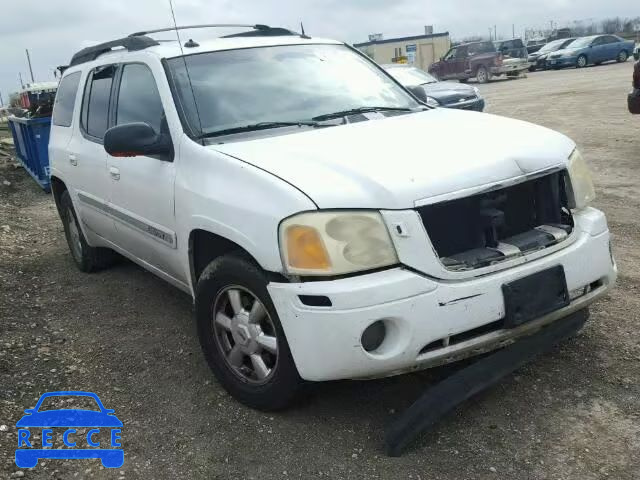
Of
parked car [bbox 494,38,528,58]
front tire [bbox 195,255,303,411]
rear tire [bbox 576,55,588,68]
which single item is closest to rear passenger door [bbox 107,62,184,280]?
front tire [bbox 195,255,303,411]

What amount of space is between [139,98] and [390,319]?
7.72 feet

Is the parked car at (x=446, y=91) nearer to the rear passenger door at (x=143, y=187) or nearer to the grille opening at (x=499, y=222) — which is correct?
the rear passenger door at (x=143, y=187)

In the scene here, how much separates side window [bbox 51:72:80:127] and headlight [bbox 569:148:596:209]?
3832mm

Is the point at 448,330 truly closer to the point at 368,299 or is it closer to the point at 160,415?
the point at 368,299

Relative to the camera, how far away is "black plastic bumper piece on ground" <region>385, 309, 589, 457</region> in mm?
2850

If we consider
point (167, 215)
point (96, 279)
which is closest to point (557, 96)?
point (96, 279)

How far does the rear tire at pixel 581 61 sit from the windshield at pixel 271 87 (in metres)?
31.0

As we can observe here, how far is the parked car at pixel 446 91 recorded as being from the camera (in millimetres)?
11516

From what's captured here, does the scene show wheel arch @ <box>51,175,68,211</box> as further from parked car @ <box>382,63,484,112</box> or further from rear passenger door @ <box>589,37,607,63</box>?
rear passenger door @ <box>589,37,607,63</box>

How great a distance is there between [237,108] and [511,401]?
2.08 m

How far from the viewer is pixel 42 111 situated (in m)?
11.2

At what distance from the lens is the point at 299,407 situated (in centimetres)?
325

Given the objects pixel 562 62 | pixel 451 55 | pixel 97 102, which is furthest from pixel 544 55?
pixel 97 102

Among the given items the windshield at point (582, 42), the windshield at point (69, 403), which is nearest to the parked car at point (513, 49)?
the windshield at point (582, 42)
